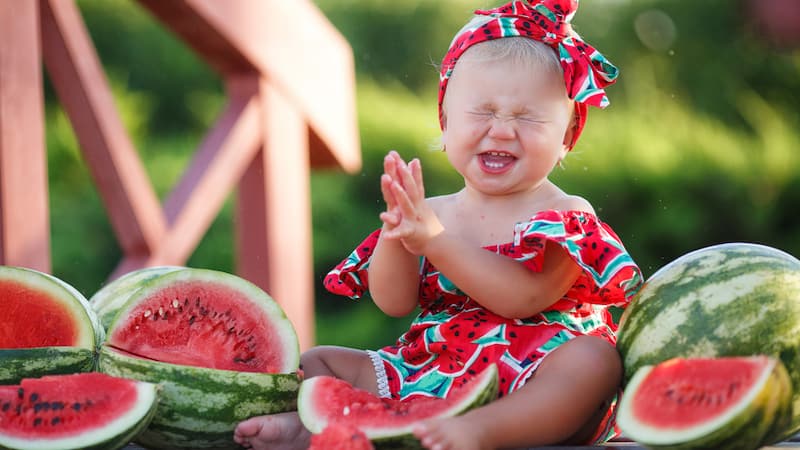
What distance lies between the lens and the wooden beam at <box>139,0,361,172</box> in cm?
415

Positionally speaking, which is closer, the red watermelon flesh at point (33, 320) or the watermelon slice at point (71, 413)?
the watermelon slice at point (71, 413)

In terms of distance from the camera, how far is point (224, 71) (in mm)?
4785

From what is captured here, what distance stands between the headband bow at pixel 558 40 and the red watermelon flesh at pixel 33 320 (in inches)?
47.1

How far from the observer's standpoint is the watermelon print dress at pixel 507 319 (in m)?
2.46

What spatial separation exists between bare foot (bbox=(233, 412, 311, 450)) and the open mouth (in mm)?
841

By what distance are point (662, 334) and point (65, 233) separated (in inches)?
266

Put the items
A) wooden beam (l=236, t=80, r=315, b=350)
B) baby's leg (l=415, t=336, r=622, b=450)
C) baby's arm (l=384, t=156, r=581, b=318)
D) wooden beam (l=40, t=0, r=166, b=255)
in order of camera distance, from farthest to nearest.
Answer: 1. wooden beam (l=236, t=80, r=315, b=350)
2. wooden beam (l=40, t=0, r=166, b=255)
3. baby's arm (l=384, t=156, r=581, b=318)
4. baby's leg (l=415, t=336, r=622, b=450)

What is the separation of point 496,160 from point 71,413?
48.3 inches

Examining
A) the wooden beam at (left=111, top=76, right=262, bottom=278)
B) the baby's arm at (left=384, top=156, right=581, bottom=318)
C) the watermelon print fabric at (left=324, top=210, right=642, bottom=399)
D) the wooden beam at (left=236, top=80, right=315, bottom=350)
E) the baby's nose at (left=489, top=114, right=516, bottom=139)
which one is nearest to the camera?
the baby's arm at (left=384, top=156, right=581, bottom=318)

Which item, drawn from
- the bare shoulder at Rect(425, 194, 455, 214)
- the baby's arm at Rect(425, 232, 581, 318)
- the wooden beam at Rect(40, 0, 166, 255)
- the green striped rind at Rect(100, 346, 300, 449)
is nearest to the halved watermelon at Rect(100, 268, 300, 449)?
the green striped rind at Rect(100, 346, 300, 449)

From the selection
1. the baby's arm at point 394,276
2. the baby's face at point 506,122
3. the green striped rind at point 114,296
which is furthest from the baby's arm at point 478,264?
the green striped rind at point 114,296

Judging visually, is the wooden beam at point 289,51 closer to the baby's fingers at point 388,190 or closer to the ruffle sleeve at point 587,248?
the baby's fingers at point 388,190

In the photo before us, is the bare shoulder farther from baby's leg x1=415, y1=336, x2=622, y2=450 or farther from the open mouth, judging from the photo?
baby's leg x1=415, y1=336, x2=622, y2=450

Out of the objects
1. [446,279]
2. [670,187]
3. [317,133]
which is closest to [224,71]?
[317,133]
